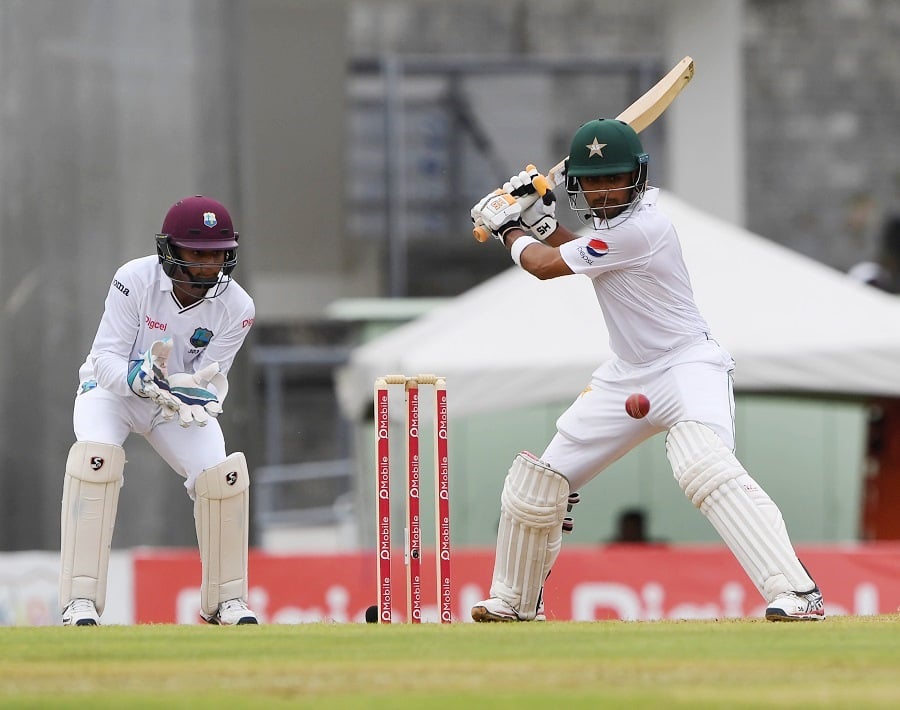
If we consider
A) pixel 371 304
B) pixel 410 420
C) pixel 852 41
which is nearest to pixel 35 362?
pixel 371 304

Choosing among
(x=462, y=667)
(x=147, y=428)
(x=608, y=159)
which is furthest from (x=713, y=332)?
(x=462, y=667)

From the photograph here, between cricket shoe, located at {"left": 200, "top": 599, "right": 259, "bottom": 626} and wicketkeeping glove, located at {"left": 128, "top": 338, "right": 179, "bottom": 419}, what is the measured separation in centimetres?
70

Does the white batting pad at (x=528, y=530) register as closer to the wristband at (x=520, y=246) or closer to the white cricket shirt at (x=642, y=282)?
the white cricket shirt at (x=642, y=282)

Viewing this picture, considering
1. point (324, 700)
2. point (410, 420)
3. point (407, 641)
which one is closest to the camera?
point (324, 700)

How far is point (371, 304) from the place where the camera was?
514 inches

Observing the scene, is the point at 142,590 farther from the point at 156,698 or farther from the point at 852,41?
the point at 852,41

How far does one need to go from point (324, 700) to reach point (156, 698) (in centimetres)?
32

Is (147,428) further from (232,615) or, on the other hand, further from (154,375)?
Answer: (232,615)

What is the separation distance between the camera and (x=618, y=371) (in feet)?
18.4

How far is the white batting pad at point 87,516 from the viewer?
5.70m

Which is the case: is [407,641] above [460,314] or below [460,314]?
below

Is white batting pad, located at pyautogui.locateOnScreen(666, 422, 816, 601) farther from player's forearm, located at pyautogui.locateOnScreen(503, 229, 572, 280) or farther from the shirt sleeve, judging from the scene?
the shirt sleeve

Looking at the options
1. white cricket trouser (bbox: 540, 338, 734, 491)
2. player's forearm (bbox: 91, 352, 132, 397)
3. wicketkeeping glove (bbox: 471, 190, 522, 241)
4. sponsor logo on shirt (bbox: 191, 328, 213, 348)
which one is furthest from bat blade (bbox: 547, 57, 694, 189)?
player's forearm (bbox: 91, 352, 132, 397)

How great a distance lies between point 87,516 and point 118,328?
58 cm
